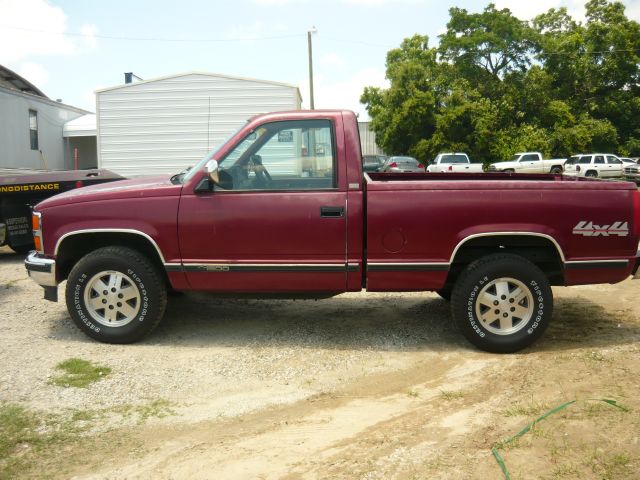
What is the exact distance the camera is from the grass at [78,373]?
167 inches

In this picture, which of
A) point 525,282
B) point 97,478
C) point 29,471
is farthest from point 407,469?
point 525,282

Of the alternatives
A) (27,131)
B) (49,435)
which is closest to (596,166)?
(27,131)

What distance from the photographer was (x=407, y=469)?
9.87ft

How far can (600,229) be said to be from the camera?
474 cm

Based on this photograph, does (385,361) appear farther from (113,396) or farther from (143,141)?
(143,141)

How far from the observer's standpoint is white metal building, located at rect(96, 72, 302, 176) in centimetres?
1579

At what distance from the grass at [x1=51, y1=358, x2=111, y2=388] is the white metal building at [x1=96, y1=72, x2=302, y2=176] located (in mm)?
11617

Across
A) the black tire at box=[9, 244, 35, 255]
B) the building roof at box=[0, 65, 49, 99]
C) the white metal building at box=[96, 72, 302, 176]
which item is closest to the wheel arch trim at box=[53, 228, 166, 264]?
the black tire at box=[9, 244, 35, 255]

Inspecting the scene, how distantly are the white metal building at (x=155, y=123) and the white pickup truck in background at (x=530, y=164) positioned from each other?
21.1 meters

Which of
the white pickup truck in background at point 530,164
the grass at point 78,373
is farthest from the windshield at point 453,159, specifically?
the grass at point 78,373

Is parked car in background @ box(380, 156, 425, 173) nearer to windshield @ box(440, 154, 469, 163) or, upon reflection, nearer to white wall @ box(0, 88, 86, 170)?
windshield @ box(440, 154, 469, 163)

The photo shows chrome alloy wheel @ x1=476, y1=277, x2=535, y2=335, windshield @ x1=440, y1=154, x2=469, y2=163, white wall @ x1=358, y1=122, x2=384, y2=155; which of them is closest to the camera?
chrome alloy wheel @ x1=476, y1=277, x2=535, y2=335

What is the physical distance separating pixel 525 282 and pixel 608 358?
0.87m

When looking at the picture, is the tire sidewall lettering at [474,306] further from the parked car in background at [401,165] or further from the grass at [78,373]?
the parked car in background at [401,165]
